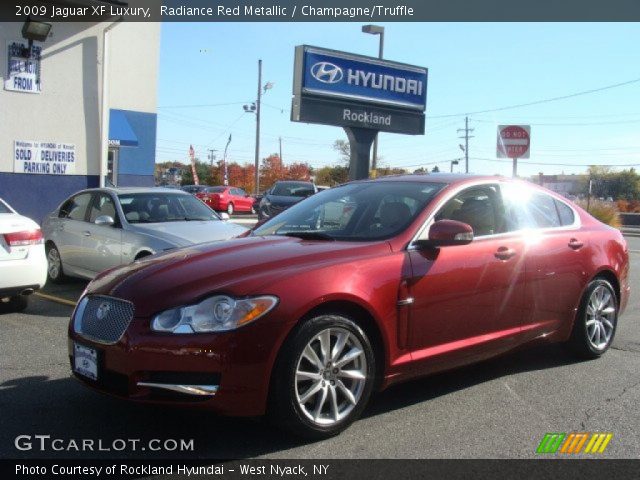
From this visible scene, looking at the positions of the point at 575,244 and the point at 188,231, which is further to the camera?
the point at 188,231

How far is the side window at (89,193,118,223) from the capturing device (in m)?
9.20

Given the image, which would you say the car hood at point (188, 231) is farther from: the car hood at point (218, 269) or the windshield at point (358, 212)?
the car hood at point (218, 269)

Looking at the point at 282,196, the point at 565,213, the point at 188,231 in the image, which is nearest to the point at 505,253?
the point at 565,213

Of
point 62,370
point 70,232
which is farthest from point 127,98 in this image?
point 62,370

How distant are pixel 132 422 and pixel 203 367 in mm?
924

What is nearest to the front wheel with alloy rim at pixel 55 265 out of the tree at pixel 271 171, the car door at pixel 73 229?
the car door at pixel 73 229

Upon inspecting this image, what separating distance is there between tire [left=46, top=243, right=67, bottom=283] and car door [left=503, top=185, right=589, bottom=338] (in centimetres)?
684

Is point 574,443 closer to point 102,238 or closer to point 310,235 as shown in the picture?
point 310,235

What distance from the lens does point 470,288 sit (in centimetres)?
469

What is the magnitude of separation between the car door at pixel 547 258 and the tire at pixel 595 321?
6.6 inches

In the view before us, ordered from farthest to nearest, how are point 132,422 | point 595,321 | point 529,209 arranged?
point 595,321
point 529,209
point 132,422

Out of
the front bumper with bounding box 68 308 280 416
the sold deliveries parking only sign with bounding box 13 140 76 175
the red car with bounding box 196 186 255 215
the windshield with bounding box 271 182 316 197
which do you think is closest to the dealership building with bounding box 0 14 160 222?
the sold deliveries parking only sign with bounding box 13 140 76 175

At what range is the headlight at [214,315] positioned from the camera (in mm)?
3648

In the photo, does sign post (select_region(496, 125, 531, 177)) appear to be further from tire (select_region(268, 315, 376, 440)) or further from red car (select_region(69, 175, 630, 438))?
tire (select_region(268, 315, 376, 440))
